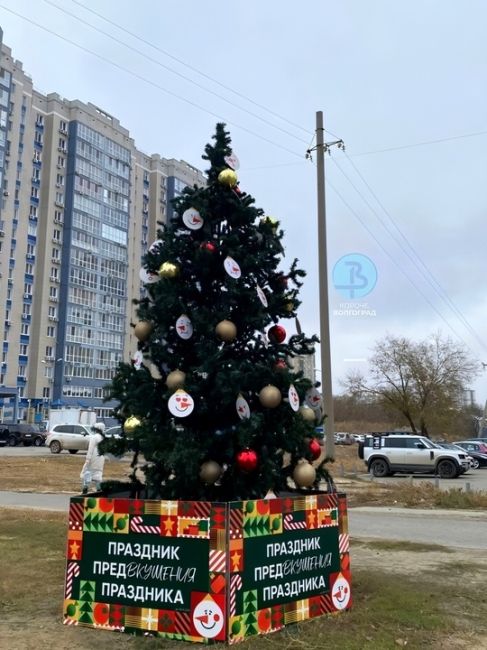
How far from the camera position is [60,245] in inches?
3031

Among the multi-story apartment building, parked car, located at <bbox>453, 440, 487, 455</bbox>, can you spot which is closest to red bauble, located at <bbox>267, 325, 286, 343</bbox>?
parked car, located at <bbox>453, 440, 487, 455</bbox>

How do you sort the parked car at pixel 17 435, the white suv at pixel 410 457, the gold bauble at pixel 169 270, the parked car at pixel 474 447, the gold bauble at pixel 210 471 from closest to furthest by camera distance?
the gold bauble at pixel 210 471, the gold bauble at pixel 169 270, the white suv at pixel 410 457, the parked car at pixel 474 447, the parked car at pixel 17 435

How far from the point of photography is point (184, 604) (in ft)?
14.9

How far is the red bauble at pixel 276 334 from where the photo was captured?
573 centimetres

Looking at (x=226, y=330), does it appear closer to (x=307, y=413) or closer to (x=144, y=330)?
(x=144, y=330)

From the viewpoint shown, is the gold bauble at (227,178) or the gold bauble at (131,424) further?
the gold bauble at (227,178)

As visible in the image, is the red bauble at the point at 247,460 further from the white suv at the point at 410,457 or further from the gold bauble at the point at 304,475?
the white suv at the point at 410,457

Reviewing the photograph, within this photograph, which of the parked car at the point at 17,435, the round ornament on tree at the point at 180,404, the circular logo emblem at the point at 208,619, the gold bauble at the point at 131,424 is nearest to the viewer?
the circular logo emblem at the point at 208,619

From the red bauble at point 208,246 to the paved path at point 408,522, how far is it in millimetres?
6395

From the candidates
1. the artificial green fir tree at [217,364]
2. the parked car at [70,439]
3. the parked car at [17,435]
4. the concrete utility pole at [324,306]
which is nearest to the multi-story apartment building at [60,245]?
the parked car at [17,435]

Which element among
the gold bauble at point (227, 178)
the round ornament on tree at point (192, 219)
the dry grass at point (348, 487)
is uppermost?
the gold bauble at point (227, 178)

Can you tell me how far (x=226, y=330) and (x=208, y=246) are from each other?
84 cm

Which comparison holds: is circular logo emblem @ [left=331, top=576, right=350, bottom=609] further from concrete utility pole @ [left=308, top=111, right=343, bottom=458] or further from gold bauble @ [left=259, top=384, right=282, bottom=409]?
concrete utility pole @ [left=308, top=111, right=343, bottom=458]

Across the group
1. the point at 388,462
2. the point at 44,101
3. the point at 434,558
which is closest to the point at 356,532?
the point at 434,558
